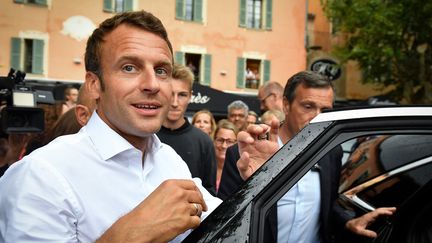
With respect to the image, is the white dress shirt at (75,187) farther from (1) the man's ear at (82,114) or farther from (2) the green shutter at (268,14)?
(2) the green shutter at (268,14)

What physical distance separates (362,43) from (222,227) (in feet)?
62.4

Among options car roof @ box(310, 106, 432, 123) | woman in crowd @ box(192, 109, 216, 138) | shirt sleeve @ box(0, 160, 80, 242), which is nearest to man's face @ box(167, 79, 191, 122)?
woman in crowd @ box(192, 109, 216, 138)

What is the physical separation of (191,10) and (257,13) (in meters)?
2.93

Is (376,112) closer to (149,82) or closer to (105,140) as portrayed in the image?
(149,82)

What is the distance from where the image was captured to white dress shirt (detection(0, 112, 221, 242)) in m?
1.33

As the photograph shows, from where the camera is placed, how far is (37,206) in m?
1.33

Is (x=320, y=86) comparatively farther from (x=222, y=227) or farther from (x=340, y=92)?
(x=340, y=92)

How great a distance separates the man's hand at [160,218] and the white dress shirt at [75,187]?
98 millimetres

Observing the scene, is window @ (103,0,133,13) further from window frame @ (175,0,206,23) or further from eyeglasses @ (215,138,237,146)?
eyeglasses @ (215,138,237,146)

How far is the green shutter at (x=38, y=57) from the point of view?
16.6m

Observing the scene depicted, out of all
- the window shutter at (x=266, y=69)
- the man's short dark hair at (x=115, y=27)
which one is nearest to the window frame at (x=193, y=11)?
the window shutter at (x=266, y=69)

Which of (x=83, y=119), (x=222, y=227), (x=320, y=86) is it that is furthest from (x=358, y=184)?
(x=222, y=227)

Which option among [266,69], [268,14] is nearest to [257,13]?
[268,14]

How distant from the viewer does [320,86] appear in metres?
2.83
